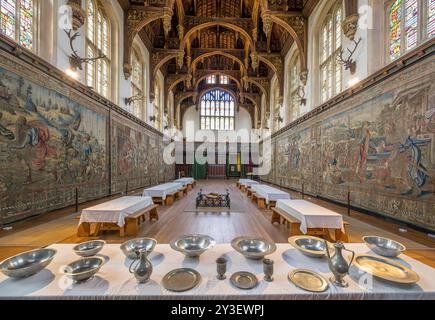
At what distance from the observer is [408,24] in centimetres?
521

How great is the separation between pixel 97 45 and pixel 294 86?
11798 mm

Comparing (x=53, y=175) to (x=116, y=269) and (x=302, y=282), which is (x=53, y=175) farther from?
(x=302, y=282)

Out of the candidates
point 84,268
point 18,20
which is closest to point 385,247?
point 84,268

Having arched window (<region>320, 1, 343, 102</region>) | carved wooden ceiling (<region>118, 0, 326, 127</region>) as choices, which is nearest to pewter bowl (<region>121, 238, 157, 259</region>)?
arched window (<region>320, 1, 343, 102</region>)

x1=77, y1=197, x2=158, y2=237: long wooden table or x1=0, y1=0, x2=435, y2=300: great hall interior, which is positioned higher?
x1=0, y1=0, x2=435, y2=300: great hall interior

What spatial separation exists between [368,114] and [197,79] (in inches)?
657

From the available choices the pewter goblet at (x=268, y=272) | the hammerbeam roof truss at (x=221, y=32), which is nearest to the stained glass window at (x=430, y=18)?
the hammerbeam roof truss at (x=221, y=32)

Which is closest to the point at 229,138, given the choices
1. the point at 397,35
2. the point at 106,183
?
the point at 106,183

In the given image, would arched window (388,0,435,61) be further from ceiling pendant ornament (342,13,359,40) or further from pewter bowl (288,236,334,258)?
pewter bowl (288,236,334,258)

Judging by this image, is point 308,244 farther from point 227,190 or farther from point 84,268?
point 227,190

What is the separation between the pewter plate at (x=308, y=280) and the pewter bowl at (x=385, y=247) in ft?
3.14

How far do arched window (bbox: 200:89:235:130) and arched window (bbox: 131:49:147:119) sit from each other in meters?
11.1

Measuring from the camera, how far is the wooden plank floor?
151 inches

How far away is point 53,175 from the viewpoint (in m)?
5.97
